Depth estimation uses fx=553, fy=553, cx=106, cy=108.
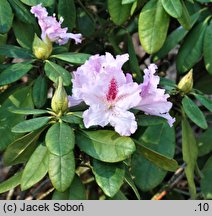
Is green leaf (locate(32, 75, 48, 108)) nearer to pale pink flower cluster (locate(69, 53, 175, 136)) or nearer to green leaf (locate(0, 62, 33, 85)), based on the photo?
green leaf (locate(0, 62, 33, 85))

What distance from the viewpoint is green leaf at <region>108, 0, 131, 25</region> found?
5.68 feet

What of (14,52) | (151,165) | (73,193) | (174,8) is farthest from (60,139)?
(151,165)

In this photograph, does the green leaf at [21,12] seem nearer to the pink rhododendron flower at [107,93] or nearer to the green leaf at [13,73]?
the green leaf at [13,73]

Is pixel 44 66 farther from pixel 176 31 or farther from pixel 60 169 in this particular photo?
pixel 176 31

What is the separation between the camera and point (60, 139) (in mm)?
1312

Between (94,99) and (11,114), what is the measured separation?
13.5 inches

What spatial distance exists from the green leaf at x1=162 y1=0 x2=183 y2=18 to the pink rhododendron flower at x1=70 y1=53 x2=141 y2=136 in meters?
0.29

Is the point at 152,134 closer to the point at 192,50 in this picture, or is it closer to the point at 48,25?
the point at 192,50

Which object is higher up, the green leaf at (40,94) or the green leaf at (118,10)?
the green leaf at (118,10)

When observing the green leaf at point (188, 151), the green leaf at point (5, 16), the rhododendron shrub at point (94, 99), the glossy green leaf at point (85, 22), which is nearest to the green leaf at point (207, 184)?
the rhododendron shrub at point (94, 99)

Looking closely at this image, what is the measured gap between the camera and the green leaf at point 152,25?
168 centimetres

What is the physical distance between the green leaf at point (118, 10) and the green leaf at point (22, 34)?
10.2 inches

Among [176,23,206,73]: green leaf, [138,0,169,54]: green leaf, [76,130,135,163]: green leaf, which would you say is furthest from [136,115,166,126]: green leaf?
[176,23,206,73]: green leaf
